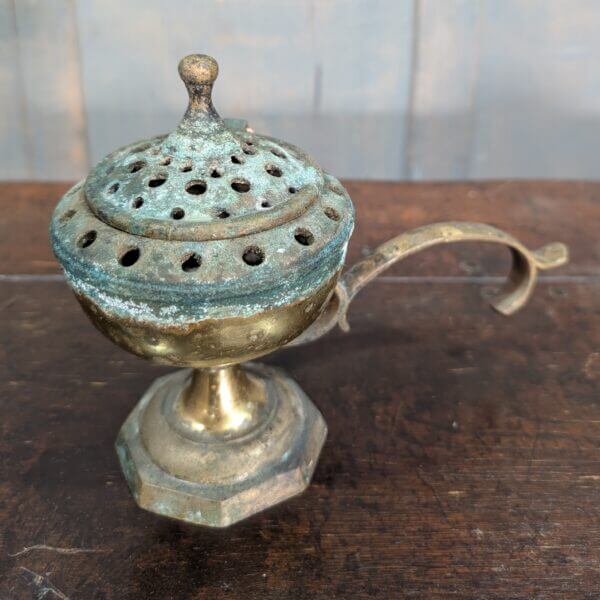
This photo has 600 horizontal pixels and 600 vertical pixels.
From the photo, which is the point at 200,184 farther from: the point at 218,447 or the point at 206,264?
the point at 218,447

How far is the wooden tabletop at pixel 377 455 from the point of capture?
809 mm

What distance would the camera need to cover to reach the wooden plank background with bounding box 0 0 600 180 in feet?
6.47

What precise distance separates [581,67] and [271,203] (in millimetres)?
1756

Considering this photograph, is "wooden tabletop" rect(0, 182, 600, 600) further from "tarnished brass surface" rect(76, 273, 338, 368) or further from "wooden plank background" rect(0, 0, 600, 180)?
"wooden plank background" rect(0, 0, 600, 180)

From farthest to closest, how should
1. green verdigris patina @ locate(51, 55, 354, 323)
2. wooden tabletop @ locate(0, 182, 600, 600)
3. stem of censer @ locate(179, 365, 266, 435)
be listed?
stem of censer @ locate(179, 365, 266, 435) < wooden tabletop @ locate(0, 182, 600, 600) < green verdigris patina @ locate(51, 55, 354, 323)

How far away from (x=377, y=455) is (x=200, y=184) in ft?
1.44

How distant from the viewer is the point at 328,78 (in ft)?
6.76

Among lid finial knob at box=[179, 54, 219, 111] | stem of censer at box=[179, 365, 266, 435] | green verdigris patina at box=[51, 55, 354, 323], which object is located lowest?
stem of censer at box=[179, 365, 266, 435]

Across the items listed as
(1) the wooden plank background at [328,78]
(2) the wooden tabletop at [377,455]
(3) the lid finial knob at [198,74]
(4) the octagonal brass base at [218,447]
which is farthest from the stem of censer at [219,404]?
(1) the wooden plank background at [328,78]

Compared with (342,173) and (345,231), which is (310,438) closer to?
(345,231)

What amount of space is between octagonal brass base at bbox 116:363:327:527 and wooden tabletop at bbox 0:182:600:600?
0.02 m

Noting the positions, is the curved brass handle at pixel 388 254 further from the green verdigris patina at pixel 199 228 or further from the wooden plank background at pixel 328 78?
the wooden plank background at pixel 328 78

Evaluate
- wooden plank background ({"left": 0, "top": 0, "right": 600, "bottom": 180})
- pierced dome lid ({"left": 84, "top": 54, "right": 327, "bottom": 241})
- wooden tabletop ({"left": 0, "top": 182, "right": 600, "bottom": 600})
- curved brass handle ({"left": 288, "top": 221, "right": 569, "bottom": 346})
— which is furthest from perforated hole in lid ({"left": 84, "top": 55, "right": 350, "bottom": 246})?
wooden plank background ({"left": 0, "top": 0, "right": 600, "bottom": 180})

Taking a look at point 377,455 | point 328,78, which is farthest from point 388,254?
point 328,78
